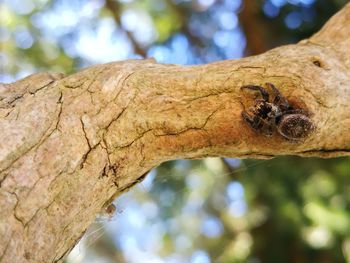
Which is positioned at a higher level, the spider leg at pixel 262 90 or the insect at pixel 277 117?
the spider leg at pixel 262 90

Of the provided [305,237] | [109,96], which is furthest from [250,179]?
[109,96]

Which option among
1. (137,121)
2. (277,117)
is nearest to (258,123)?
(277,117)

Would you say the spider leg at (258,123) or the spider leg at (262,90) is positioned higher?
the spider leg at (262,90)

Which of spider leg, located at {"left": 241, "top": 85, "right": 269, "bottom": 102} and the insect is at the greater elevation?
spider leg, located at {"left": 241, "top": 85, "right": 269, "bottom": 102}

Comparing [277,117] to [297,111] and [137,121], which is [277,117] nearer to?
[297,111]

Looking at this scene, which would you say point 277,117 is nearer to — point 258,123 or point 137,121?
point 258,123
